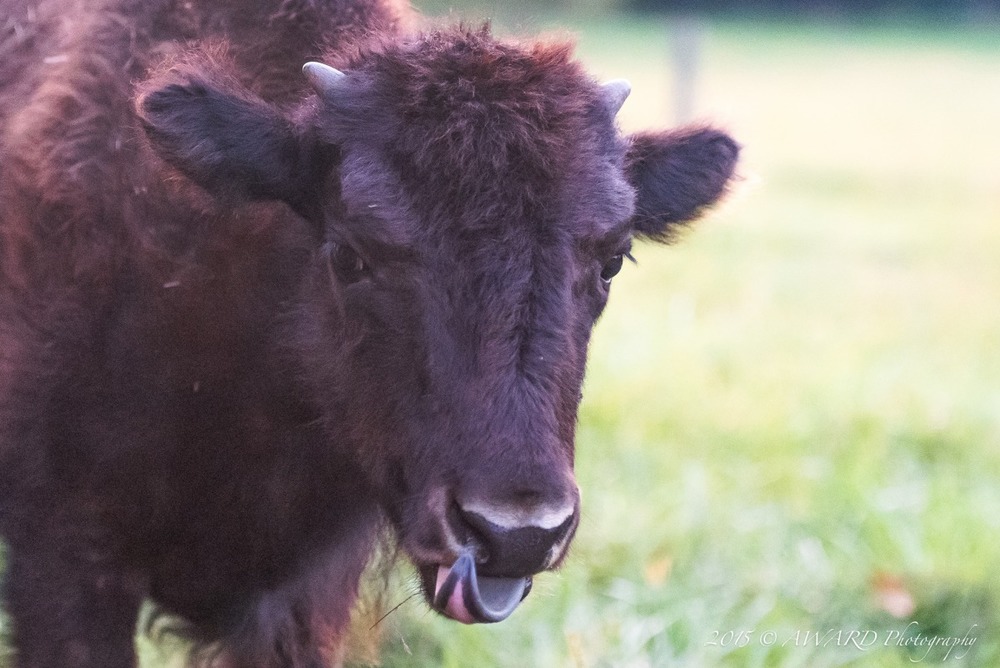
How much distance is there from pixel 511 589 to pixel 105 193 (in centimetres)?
161

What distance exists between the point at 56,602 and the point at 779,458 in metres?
3.44

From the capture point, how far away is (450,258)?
2955 mm

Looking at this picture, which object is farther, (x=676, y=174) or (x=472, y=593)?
(x=676, y=174)

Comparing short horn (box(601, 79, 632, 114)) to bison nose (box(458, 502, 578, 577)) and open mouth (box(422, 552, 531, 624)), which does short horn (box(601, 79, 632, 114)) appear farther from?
open mouth (box(422, 552, 531, 624))

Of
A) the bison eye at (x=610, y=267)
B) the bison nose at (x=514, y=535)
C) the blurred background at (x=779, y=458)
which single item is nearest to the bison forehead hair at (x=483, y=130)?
the bison eye at (x=610, y=267)

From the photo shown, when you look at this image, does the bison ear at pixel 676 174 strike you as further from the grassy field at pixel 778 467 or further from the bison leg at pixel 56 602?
the bison leg at pixel 56 602

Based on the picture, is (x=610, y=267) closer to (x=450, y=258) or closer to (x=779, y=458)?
(x=450, y=258)

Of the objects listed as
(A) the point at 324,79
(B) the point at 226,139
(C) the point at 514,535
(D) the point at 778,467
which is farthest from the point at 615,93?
(D) the point at 778,467

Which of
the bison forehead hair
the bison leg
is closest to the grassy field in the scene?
the bison forehead hair

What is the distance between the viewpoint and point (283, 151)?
3270 mm

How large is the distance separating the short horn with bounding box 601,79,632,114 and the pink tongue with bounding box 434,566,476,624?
1274 mm

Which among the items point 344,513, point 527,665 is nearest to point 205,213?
point 344,513

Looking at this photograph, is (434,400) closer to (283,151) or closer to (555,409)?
(555,409)

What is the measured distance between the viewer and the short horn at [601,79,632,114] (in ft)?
11.2
